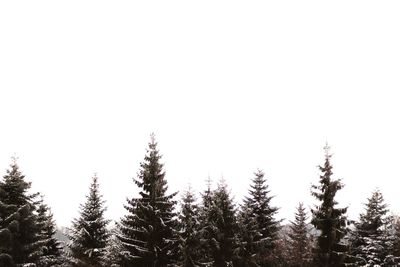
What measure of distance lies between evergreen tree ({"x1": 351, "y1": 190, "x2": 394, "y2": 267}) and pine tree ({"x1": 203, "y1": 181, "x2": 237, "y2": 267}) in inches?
397

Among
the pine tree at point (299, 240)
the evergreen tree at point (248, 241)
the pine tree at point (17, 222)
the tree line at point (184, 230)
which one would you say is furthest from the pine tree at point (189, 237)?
the pine tree at point (299, 240)

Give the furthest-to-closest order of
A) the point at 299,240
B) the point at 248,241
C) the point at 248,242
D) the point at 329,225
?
the point at 299,240, the point at 248,241, the point at 248,242, the point at 329,225

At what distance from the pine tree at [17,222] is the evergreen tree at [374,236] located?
22721 mm

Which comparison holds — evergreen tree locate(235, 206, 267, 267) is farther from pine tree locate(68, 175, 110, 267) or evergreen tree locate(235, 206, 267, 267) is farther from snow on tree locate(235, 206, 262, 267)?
pine tree locate(68, 175, 110, 267)

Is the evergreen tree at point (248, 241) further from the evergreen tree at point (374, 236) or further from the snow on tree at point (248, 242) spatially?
the evergreen tree at point (374, 236)

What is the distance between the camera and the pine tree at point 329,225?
33.2 m

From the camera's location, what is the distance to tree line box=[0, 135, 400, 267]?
2898 cm

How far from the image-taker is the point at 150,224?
95.5ft

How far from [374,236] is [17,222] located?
1016 inches

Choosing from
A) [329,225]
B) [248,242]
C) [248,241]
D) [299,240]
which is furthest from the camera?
[299,240]

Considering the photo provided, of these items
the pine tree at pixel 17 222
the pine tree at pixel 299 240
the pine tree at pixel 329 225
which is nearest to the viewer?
the pine tree at pixel 17 222

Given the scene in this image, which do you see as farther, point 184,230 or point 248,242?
point 248,242

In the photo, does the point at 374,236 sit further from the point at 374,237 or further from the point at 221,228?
the point at 221,228

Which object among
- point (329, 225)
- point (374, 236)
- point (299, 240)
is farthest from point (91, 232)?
point (299, 240)
